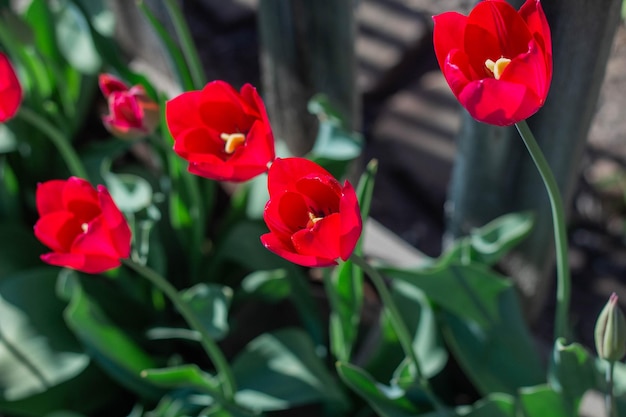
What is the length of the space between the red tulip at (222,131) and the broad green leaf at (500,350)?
0.50 meters

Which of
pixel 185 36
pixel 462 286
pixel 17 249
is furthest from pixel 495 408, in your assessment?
pixel 17 249

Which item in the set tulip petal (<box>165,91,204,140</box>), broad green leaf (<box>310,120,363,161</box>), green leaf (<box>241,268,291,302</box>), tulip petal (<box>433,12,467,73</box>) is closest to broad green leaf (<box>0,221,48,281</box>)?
green leaf (<box>241,268,291,302</box>)

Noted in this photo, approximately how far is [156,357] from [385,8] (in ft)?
4.10

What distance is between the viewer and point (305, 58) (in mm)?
1404

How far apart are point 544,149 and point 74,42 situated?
839 mm

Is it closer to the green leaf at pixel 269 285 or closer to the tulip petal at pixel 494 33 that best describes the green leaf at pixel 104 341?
the green leaf at pixel 269 285

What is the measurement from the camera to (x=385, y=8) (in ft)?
7.50

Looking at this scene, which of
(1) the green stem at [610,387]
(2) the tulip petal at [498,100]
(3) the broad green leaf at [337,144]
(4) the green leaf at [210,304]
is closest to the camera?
(2) the tulip petal at [498,100]

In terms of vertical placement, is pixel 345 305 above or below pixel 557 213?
below

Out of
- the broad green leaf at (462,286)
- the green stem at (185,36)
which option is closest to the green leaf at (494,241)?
the broad green leaf at (462,286)

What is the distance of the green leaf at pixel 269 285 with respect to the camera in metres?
1.27

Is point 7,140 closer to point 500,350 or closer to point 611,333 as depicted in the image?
point 500,350

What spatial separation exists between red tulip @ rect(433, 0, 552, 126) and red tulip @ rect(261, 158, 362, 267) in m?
0.12

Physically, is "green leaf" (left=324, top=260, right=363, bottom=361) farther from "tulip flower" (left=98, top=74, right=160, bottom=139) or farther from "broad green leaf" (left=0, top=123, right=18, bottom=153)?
"broad green leaf" (left=0, top=123, right=18, bottom=153)
